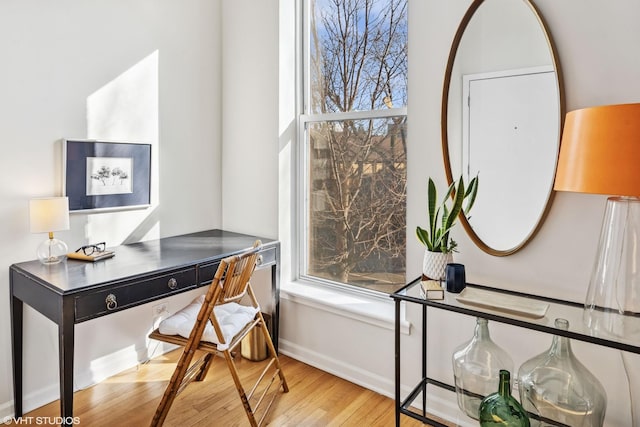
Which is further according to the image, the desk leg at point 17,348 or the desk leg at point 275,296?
the desk leg at point 275,296

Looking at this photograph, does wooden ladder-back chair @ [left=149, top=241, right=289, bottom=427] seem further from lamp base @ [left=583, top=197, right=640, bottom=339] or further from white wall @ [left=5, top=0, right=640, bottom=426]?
lamp base @ [left=583, top=197, right=640, bottom=339]

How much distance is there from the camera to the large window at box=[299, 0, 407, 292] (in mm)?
2404

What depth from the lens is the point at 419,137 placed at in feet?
6.89

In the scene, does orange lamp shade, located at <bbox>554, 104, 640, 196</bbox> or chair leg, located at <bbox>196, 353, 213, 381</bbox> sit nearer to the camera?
orange lamp shade, located at <bbox>554, 104, 640, 196</bbox>

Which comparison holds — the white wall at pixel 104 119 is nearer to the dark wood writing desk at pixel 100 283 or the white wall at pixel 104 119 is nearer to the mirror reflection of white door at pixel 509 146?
the dark wood writing desk at pixel 100 283

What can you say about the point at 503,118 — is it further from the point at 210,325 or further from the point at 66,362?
the point at 66,362

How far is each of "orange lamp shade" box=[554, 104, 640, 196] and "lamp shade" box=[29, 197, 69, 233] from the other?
2.12 meters

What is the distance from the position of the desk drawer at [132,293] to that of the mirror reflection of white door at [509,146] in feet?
4.64

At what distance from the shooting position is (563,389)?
152cm

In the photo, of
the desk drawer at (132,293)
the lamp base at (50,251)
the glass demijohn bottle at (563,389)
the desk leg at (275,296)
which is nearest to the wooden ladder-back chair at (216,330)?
the desk drawer at (132,293)

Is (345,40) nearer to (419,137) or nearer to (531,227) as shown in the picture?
(419,137)

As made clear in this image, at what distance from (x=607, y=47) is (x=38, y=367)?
292cm

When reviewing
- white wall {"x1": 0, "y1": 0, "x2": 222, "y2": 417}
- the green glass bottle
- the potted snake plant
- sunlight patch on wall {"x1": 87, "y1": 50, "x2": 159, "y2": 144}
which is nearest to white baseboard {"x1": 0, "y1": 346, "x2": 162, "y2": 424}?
white wall {"x1": 0, "y1": 0, "x2": 222, "y2": 417}

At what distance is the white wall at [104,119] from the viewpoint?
2059mm
